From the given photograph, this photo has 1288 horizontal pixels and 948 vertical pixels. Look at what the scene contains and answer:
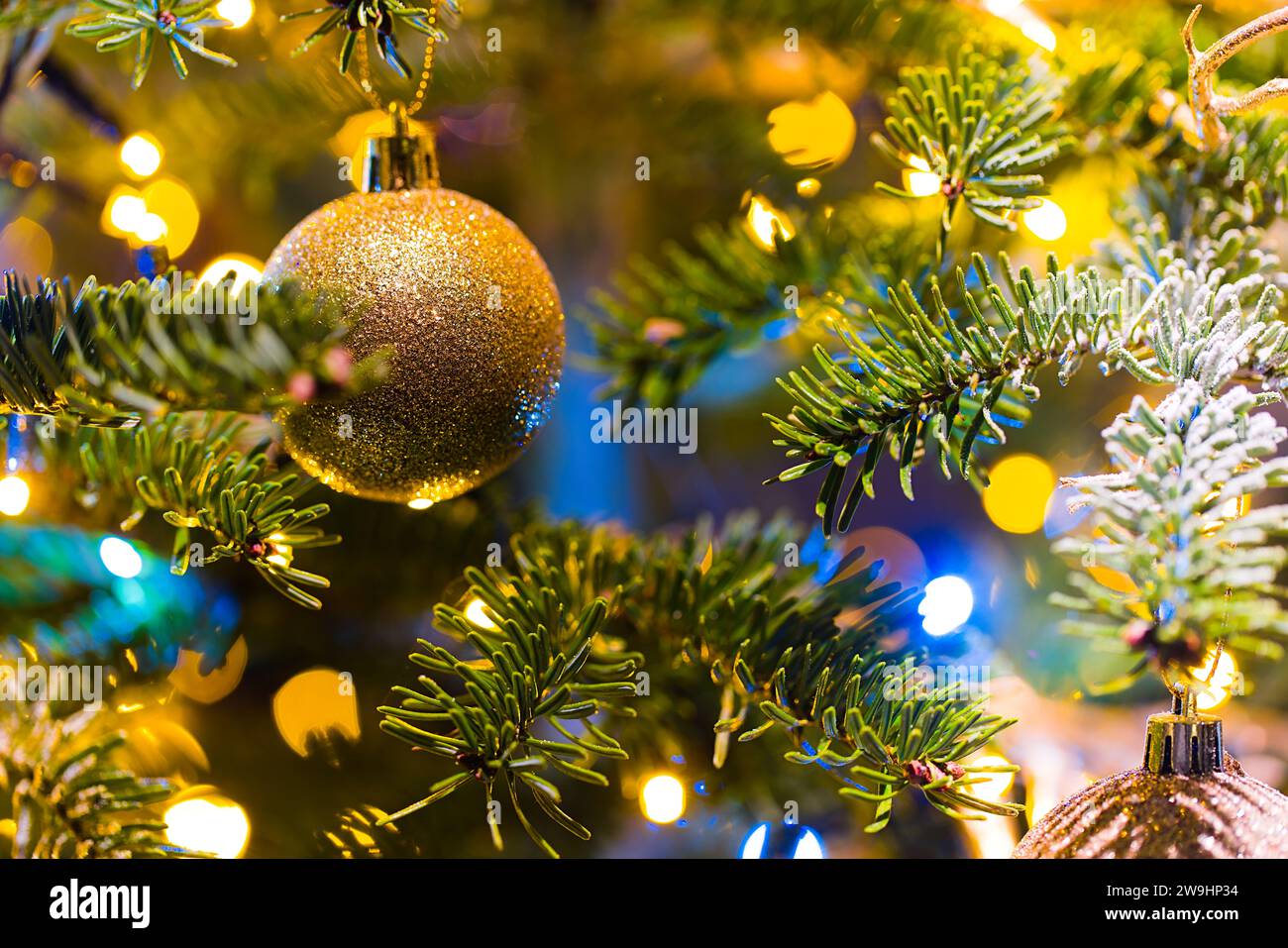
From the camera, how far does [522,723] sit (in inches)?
12.8

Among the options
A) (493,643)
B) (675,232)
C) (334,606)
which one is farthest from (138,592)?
(675,232)

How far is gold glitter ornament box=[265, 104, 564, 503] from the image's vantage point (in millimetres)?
344

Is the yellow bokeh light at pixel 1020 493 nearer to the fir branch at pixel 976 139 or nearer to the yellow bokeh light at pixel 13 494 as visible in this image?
the fir branch at pixel 976 139

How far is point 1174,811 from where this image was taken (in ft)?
0.99

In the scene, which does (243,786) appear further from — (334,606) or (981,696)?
(981,696)

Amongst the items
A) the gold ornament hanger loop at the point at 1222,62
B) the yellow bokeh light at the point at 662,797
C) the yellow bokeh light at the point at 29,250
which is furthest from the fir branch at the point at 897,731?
the yellow bokeh light at the point at 29,250

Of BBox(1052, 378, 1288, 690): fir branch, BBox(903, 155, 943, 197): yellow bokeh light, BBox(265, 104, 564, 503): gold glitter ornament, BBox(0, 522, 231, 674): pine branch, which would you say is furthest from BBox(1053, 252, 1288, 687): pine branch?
BBox(0, 522, 231, 674): pine branch

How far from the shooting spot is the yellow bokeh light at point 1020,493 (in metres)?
0.76

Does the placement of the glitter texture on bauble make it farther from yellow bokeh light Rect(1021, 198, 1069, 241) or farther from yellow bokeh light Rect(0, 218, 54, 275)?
yellow bokeh light Rect(0, 218, 54, 275)

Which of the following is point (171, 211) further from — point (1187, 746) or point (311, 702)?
point (1187, 746)

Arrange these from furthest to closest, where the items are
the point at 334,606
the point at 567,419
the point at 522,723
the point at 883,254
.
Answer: the point at 567,419 → the point at 334,606 → the point at 883,254 → the point at 522,723

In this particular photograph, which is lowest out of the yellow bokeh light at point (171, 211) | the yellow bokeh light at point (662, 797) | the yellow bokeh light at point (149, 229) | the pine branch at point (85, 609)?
the yellow bokeh light at point (662, 797)

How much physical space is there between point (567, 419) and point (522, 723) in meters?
A: 0.53
